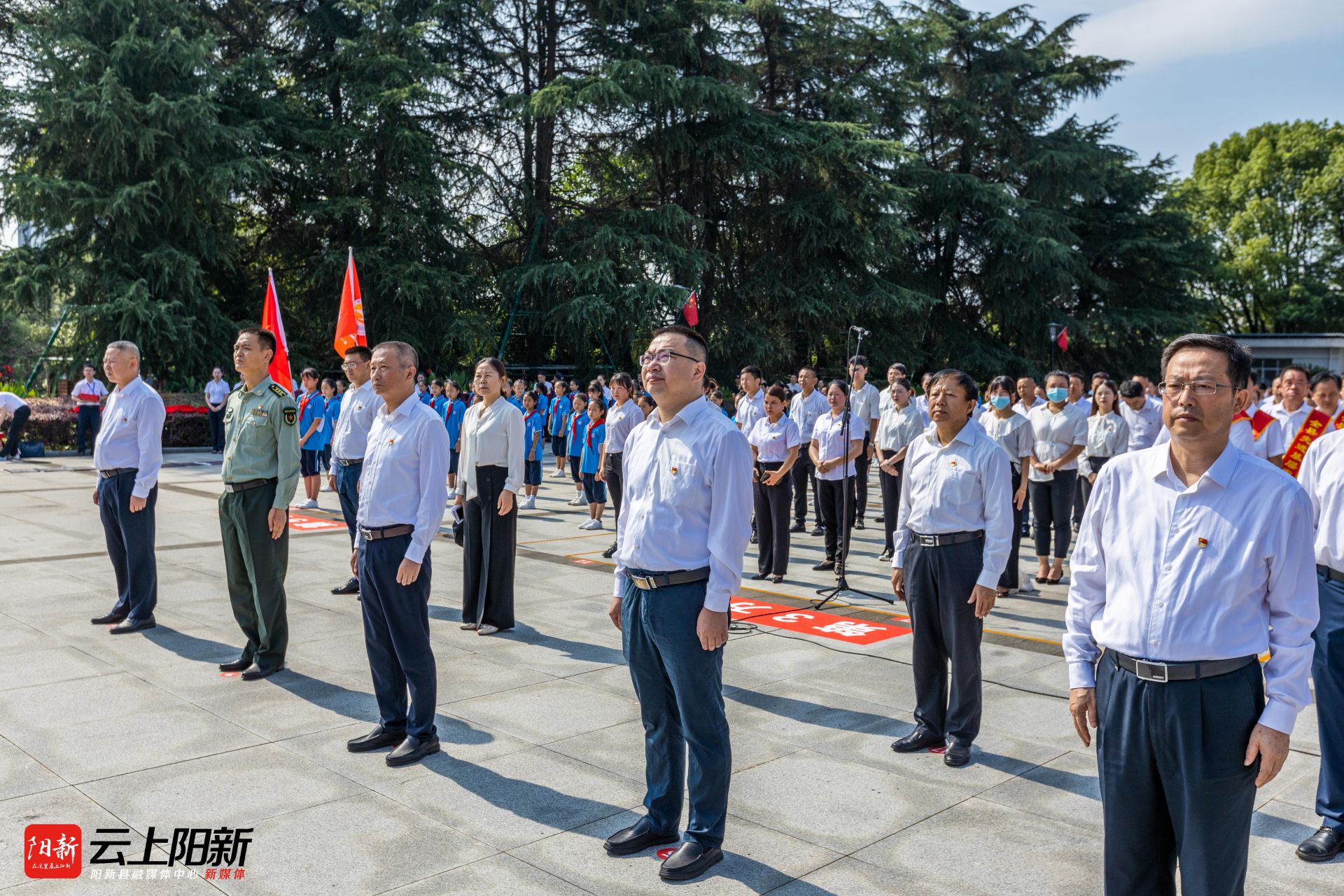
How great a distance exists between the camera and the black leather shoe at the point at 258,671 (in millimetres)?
6457

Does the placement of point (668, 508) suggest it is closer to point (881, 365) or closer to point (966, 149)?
point (881, 365)

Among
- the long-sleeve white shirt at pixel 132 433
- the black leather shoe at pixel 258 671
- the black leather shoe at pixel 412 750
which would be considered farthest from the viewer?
the long-sleeve white shirt at pixel 132 433

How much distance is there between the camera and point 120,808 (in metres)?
4.43

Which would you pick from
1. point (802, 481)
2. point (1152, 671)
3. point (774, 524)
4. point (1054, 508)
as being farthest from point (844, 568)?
point (1152, 671)

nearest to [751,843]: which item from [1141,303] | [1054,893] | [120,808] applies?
[1054,893]

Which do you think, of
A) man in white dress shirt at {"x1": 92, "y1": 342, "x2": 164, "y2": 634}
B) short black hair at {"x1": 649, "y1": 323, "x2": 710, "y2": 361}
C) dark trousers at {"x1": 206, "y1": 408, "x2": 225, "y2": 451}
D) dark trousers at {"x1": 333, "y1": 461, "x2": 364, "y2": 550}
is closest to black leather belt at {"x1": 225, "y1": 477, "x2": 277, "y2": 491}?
man in white dress shirt at {"x1": 92, "y1": 342, "x2": 164, "y2": 634}

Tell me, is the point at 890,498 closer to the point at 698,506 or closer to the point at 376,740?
the point at 376,740

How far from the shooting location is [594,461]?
14680 millimetres

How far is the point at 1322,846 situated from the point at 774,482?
6381 mm

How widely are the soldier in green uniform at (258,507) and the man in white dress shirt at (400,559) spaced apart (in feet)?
4.52

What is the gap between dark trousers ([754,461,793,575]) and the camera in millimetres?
10062

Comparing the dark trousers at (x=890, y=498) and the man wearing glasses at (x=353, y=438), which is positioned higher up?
the man wearing glasses at (x=353, y=438)

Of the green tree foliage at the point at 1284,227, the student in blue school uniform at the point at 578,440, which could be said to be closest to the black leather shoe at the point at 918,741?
the student in blue school uniform at the point at 578,440

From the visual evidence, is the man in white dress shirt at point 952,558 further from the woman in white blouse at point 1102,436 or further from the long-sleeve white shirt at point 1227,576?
the woman in white blouse at point 1102,436
